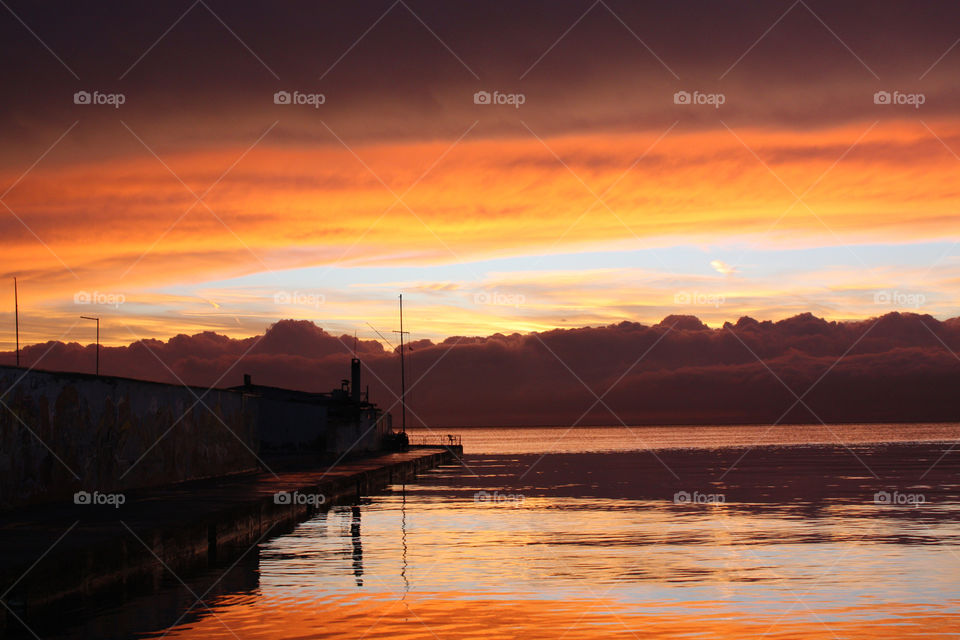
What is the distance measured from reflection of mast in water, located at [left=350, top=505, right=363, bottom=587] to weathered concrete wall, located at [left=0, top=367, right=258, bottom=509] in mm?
6599

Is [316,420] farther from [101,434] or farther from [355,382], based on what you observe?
[101,434]

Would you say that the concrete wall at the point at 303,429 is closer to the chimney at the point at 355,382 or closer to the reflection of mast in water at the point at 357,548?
the chimney at the point at 355,382

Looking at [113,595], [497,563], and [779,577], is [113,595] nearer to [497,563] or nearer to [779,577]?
[497,563]

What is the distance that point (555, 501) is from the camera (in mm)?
44188

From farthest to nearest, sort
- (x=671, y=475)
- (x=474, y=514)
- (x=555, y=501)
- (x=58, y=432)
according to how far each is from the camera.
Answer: (x=671, y=475) → (x=555, y=501) → (x=474, y=514) → (x=58, y=432)

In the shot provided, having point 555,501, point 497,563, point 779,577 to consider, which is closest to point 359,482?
point 555,501

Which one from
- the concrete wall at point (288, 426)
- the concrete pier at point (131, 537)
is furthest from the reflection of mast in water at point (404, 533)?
the concrete wall at point (288, 426)

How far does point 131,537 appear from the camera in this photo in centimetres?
2050

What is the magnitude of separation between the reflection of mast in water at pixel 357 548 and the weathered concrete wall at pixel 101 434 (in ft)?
21.7

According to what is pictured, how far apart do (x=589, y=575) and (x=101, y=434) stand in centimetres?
Answer: 1595

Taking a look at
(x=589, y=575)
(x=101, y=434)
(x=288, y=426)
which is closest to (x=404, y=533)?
(x=101, y=434)

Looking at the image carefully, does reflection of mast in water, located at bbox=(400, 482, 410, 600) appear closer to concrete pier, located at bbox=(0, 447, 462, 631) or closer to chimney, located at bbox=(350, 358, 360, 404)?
concrete pier, located at bbox=(0, 447, 462, 631)

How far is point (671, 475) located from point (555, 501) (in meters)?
23.3

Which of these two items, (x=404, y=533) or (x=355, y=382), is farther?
(x=355, y=382)
